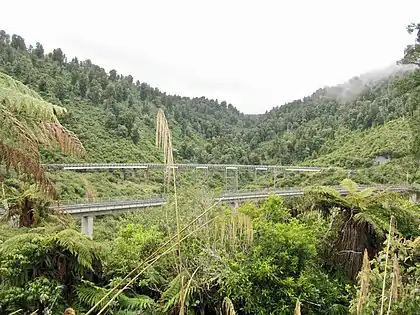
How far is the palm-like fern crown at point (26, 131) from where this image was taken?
2.79 meters

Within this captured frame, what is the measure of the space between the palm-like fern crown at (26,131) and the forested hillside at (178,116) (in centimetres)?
2813

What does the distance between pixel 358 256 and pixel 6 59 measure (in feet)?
176

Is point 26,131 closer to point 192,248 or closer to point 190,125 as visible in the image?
point 192,248

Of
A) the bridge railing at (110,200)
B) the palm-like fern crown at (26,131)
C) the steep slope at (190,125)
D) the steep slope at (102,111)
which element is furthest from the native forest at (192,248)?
the steep slope at (102,111)

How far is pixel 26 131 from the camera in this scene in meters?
2.82

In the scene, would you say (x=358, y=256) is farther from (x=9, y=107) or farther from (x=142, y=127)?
(x=142, y=127)

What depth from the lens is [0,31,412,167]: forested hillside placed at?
46875 mm

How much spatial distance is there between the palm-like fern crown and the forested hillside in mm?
28128

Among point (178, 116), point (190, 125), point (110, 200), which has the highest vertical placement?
point (178, 116)

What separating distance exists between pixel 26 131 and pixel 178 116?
74.7 m

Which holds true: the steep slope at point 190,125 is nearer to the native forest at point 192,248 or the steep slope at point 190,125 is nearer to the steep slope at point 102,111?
the steep slope at point 102,111

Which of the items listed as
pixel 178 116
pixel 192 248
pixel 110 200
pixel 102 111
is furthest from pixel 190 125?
pixel 192 248

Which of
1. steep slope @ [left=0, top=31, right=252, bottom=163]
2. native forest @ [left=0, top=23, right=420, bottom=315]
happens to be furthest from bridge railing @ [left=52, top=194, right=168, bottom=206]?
native forest @ [left=0, top=23, right=420, bottom=315]

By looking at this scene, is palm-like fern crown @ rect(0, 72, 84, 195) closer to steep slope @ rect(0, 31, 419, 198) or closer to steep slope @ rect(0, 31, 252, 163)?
steep slope @ rect(0, 31, 419, 198)
